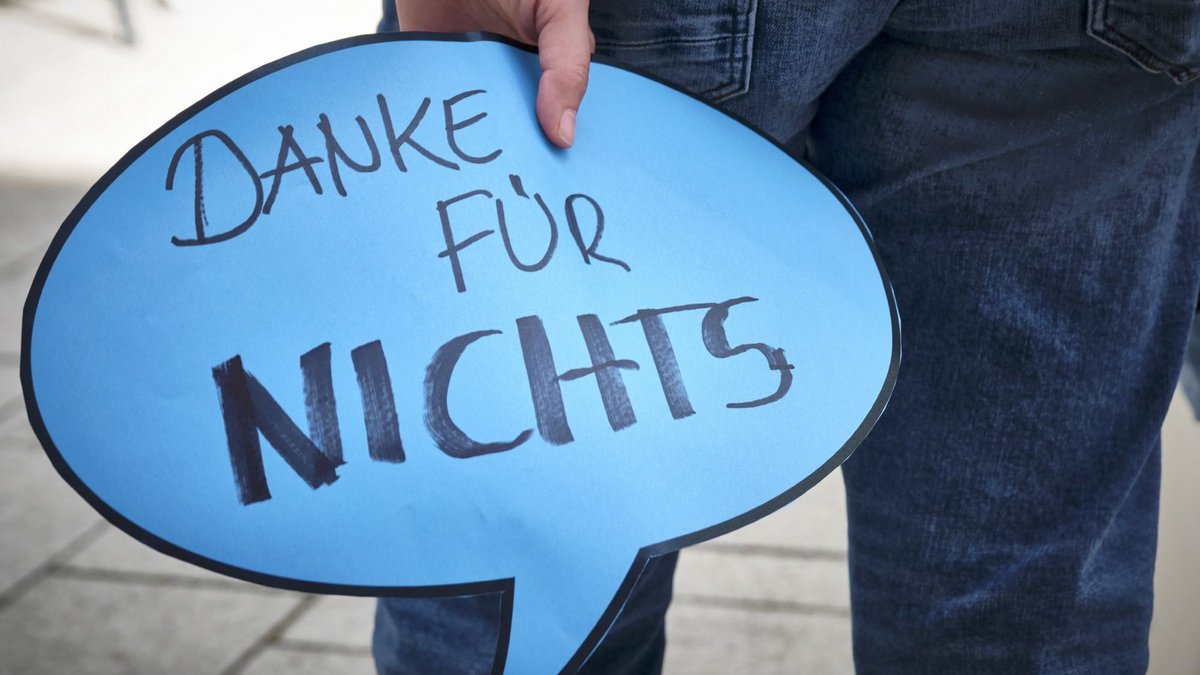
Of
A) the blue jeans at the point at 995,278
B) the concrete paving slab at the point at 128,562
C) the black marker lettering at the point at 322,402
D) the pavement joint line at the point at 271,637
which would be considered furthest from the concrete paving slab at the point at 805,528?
the black marker lettering at the point at 322,402

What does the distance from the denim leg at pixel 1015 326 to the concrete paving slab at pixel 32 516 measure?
1119 mm

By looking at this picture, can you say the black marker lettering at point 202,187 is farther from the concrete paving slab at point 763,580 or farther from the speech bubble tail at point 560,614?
the concrete paving slab at point 763,580

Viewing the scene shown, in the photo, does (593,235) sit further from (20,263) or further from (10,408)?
(20,263)

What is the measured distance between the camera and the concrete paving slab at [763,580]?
1.26 metres

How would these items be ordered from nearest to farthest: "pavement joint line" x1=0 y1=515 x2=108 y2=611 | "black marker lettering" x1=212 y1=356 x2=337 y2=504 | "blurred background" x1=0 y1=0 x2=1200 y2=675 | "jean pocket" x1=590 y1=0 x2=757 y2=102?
"black marker lettering" x1=212 y1=356 x2=337 y2=504, "jean pocket" x1=590 y1=0 x2=757 y2=102, "blurred background" x1=0 y1=0 x2=1200 y2=675, "pavement joint line" x1=0 y1=515 x2=108 y2=611

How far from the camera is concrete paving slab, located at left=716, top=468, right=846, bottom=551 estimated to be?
1366mm

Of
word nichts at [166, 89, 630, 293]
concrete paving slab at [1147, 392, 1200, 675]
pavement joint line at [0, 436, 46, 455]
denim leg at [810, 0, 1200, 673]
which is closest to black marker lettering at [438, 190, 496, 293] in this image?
word nichts at [166, 89, 630, 293]

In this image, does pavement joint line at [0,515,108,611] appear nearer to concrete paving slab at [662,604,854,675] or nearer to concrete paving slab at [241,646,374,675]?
concrete paving slab at [241,646,374,675]

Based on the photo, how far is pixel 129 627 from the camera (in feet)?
3.96

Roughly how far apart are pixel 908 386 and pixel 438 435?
0.30 metres

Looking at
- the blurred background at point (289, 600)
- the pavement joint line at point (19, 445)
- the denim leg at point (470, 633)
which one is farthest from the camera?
the pavement joint line at point (19, 445)

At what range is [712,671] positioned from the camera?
1145mm

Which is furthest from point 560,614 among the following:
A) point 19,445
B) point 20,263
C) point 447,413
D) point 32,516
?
point 20,263

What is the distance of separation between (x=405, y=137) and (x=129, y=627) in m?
0.97
